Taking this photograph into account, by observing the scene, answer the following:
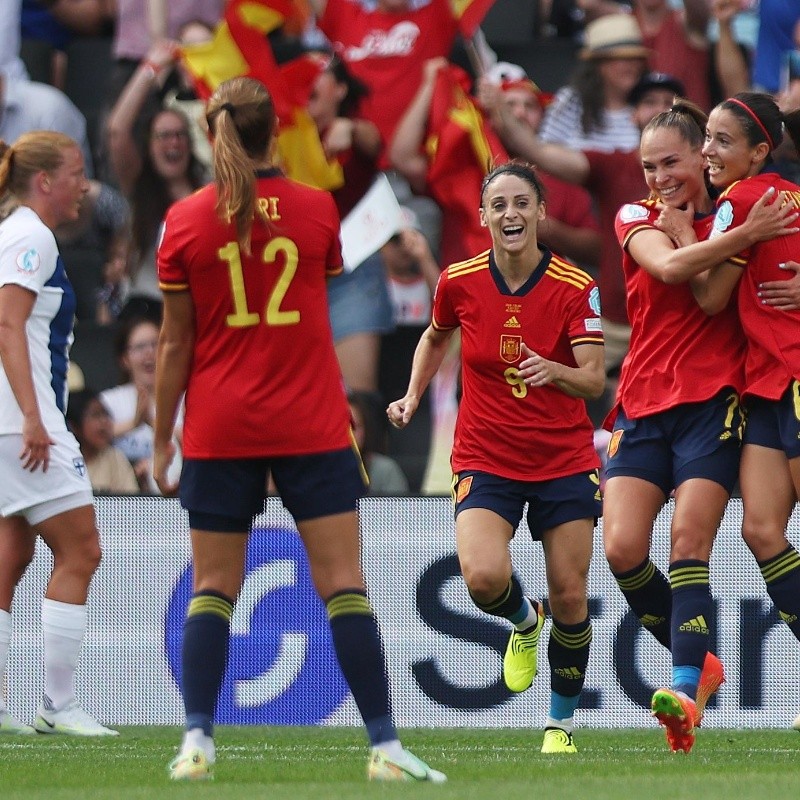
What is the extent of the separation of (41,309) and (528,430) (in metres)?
2.07

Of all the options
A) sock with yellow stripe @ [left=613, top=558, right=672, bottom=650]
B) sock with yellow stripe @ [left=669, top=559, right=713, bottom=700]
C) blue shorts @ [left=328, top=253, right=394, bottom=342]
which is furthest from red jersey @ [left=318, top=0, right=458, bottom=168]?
sock with yellow stripe @ [left=669, top=559, right=713, bottom=700]

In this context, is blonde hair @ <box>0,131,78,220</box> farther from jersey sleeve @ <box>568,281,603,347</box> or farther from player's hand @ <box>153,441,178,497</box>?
jersey sleeve @ <box>568,281,603,347</box>

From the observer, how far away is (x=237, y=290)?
536 cm

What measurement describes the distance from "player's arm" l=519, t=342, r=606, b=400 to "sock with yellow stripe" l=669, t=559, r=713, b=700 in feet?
2.36

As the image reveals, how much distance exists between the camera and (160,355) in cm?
547

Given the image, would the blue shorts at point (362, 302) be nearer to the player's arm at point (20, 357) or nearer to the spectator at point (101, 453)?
the spectator at point (101, 453)

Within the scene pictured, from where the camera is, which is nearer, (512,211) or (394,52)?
(512,211)

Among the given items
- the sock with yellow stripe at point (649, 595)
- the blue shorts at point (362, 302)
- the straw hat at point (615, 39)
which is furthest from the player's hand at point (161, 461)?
the straw hat at point (615, 39)

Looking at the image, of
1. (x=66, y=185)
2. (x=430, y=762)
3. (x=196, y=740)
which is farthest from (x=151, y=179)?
(x=196, y=740)

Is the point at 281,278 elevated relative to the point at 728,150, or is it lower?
lower

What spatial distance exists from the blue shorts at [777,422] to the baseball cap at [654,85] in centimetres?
403

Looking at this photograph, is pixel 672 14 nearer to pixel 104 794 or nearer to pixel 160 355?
pixel 160 355

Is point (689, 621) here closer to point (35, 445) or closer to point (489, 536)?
point (489, 536)

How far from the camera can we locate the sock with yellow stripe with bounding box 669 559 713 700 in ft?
19.5
